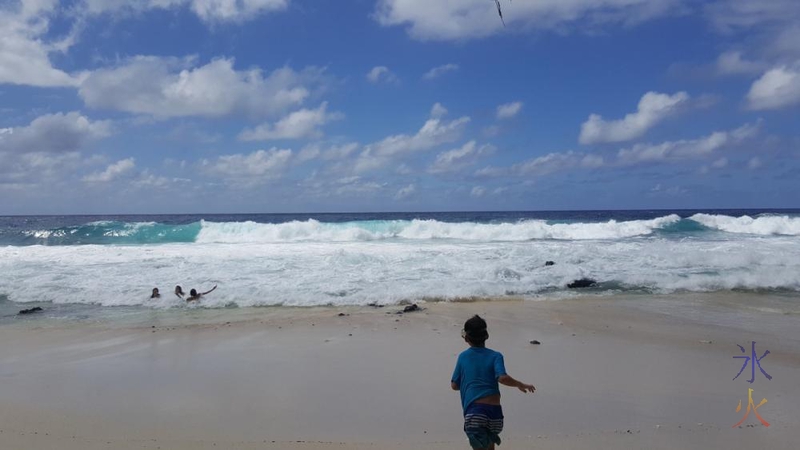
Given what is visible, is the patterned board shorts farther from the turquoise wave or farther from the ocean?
the turquoise wave

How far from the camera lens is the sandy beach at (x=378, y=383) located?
15.2ft

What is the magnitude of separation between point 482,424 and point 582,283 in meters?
10.6

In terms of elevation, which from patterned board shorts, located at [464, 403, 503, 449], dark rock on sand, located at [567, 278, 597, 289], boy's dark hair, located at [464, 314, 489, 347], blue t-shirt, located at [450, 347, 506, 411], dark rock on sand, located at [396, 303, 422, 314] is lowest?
dark rock on sand, located at [396, 303, 422, 314]

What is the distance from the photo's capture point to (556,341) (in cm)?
776

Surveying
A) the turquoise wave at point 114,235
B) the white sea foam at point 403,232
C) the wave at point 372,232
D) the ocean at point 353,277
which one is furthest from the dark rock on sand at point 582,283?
the turquoise wave at point 114,235

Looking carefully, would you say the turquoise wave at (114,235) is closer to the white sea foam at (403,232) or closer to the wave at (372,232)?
the wave at (372,232)

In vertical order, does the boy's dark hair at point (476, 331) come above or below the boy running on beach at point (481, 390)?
above

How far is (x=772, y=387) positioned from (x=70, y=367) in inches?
325

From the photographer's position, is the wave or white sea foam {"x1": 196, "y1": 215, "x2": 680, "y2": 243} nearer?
white sea foam {"x1": 196, "y1": 215, "x2": 680, "y2": 243}

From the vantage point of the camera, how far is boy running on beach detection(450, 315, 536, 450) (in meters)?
3.41

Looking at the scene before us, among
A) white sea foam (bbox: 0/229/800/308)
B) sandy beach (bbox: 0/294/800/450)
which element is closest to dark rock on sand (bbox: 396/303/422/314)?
sandy beach (bbox: 0/294/800/450)

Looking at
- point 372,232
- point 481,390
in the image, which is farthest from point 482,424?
point 372,232

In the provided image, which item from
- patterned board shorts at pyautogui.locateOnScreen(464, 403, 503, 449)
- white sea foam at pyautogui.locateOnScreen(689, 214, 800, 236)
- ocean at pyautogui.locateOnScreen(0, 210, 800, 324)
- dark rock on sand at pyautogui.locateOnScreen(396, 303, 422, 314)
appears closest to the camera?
patterned board shorts at pyautogui.locateOnScreen(464, 403, 503, 449)

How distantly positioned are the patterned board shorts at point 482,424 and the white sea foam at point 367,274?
8026 millimetres
